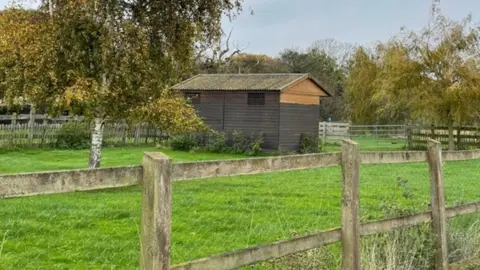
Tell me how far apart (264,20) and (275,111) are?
21.3 meters

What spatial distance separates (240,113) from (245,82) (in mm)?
1854

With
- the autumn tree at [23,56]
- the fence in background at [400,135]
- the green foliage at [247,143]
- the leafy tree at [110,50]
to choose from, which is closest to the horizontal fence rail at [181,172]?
the leafy tree at [110,50]

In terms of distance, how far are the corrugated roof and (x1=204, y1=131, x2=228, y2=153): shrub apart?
2.43 m

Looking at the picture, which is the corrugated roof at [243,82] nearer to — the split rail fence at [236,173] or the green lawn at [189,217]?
the green lawn at [189,217]

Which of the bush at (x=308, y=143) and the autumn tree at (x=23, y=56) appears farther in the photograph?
the bush at (x=308, y=143)

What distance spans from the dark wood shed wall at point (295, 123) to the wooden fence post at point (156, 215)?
74.3 feet

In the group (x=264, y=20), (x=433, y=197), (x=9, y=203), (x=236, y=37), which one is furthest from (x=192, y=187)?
(x=236, y=37)

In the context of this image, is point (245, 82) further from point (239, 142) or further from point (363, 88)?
point (363, 88)

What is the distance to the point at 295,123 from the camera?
2630 centimetres

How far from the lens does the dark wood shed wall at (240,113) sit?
25.5m

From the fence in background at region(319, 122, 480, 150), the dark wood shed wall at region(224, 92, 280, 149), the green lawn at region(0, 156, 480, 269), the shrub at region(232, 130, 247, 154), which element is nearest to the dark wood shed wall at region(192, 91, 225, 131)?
the dark wood shed wall at region(224, 92, 280, 149)

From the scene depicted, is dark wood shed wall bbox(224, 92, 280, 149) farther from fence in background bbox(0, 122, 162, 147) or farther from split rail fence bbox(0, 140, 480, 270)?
split rail fence bbox(0, 140, 480, 270)

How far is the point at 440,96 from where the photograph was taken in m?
25.9

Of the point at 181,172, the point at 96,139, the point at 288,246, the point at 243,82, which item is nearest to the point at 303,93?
the point at 243,82
